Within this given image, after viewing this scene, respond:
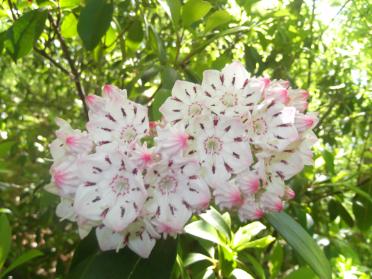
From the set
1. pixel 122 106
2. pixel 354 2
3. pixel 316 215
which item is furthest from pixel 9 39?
pixel 316 215

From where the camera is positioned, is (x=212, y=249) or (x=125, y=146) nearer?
(x=125, y=146)

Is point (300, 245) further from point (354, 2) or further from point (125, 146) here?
point (354, 2)

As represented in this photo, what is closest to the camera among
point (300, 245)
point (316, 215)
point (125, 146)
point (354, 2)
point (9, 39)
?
point (125, 146)

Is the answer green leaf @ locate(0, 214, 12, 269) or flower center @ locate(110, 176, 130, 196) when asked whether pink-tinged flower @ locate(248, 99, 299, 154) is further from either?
green leaf @ locate(0, 214, 12, 269)

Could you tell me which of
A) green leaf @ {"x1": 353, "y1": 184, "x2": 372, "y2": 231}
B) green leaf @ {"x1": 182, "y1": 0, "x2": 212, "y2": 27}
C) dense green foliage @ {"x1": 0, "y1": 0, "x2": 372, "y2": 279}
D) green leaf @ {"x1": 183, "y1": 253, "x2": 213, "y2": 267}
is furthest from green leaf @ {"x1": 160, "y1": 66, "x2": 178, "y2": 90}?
green leaf @ {"x1": 353, "y1": 184, "x2": 372, "y2": 231}

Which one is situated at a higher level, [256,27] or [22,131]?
[256,27]

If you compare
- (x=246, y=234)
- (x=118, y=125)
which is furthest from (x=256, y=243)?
(x=118, y=125)

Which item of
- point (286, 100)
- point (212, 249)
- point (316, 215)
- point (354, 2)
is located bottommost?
point (316, 215)
